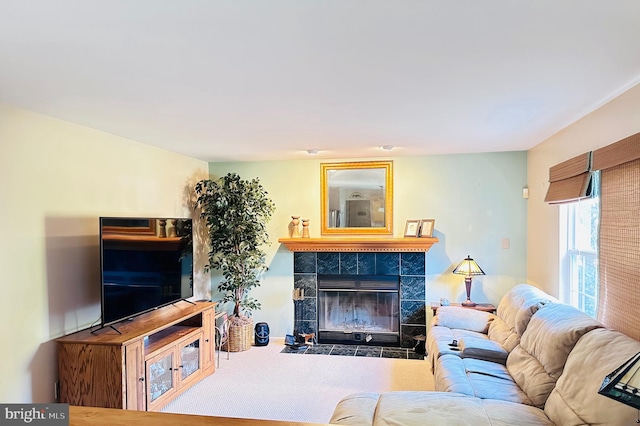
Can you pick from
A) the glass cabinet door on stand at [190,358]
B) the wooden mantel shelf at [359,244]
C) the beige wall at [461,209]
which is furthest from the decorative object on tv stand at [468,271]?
the glass cabinet door on stand at [190,358]

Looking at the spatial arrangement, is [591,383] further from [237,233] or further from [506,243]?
[237,233]

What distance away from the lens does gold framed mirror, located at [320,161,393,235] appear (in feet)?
15.7

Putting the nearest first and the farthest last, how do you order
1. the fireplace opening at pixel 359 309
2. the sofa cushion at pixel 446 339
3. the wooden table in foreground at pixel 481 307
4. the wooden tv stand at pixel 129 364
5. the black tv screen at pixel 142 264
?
the wooden tv stand at pixel 129 364
the black tv screen at pixel 142 264
the sofa cushion at pixel 446 339
the wooden table in foreground at pixel 481 307
the fireplace opening at pixel 359 309

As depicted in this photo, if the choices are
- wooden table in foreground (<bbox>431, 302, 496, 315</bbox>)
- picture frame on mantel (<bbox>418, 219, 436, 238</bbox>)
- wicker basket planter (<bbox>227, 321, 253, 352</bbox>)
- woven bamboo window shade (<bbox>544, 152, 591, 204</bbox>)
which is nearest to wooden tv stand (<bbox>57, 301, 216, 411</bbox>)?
wicker basket planter (<bbox>227, 321, 253, 352</bbox>)

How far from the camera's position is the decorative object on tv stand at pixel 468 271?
4.27m

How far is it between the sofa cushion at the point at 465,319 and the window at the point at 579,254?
706 millimetres

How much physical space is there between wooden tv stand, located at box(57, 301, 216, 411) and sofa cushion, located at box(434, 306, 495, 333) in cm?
244

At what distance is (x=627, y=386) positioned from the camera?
1.26 meters

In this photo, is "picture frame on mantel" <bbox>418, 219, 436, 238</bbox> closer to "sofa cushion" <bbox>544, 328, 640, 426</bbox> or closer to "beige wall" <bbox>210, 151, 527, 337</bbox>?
"beige wall" <bbox>210, 151, 527, 337</bbox>

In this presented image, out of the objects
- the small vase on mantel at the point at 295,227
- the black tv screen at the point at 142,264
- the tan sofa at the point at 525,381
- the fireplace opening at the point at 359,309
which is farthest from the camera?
the small vase on mantel at the point at 295,227

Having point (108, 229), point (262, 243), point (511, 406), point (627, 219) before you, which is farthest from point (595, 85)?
point (262, 243)

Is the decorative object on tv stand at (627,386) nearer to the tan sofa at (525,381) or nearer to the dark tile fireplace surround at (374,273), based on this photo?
the tan sofa at (525,381)

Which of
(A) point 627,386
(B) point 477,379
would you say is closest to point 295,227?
(B) point 477,379

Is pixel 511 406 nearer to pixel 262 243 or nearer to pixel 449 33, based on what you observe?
pixel 449 33
